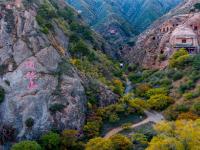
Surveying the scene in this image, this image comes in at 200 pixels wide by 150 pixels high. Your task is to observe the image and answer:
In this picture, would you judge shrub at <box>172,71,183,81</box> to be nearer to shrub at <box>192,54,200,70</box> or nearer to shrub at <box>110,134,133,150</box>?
shrub at <box>192,54,200,70</box>

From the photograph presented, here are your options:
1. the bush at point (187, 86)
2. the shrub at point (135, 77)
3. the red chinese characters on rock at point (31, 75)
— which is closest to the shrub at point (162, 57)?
the shrub at point (135, 77)

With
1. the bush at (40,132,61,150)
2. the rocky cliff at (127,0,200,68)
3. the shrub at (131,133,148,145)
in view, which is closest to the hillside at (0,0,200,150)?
the bush at (40,132,61,150)

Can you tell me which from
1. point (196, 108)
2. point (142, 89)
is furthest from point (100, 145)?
point (142, 89)

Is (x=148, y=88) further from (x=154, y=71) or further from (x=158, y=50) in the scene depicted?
(x=158, y=50)

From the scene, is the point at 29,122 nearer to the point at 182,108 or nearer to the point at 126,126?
the point at 126,126

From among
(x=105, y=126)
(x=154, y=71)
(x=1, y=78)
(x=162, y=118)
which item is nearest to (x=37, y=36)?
(x=1, y=78)

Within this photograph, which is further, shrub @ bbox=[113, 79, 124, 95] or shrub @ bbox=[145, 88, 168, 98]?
shrub @ bbox=[113, 79, 124, 95]

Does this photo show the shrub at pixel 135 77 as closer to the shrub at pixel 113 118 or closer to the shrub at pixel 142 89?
the shrub at pixel 142 89
